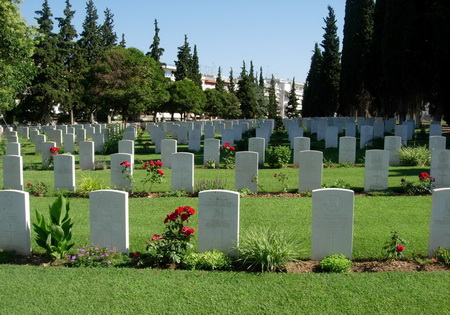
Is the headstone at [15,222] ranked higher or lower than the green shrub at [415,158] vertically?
lower

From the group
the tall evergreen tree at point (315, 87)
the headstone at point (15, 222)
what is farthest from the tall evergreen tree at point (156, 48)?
the headstone at point (15, 222)

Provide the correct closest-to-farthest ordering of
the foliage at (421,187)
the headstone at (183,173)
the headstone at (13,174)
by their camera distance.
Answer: the foliage at (421,187) < the headstone at (183,173) < the headstone at (13,174)

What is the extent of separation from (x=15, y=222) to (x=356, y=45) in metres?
34.0

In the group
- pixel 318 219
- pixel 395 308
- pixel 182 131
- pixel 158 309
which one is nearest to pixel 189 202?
pixel 318 219

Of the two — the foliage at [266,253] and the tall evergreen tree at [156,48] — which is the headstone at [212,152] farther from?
the tall evergreen tree at [156,48]

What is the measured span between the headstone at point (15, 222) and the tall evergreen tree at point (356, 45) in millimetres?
31321

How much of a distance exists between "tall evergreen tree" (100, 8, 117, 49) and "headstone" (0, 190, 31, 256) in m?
56.4

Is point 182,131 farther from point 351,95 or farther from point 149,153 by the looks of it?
point 351,95

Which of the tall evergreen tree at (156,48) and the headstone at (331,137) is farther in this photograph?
the tall evergreen tree at (156,48)

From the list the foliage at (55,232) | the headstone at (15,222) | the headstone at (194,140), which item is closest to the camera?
the foliage at (55,232)

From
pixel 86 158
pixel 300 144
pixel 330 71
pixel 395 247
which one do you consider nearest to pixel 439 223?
pixel 395 247

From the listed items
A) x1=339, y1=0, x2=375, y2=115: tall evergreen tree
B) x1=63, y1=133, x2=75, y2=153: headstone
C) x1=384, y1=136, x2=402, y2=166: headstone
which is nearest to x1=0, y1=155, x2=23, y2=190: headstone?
x1=63, y1=133, x2=75, y2=153: headstone

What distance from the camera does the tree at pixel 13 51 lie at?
67.2 ft

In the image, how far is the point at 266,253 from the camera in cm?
675
